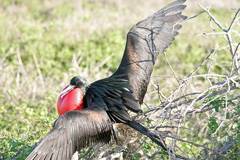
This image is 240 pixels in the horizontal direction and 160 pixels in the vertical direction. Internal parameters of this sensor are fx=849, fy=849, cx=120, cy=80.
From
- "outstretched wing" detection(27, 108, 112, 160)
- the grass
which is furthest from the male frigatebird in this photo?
the grass

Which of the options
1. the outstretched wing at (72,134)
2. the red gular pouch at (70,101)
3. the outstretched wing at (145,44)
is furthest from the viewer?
the outstretched wing at (145,44)

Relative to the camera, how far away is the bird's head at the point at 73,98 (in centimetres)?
498

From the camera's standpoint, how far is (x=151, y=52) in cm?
554

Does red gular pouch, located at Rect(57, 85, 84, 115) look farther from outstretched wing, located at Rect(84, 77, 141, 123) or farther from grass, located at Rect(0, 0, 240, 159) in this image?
grass, located at Rect(0, 0, 240, 159)

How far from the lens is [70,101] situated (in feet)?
16.4

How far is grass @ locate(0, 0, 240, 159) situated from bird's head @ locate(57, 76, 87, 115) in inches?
10.3

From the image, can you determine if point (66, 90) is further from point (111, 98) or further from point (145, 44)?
point (145, 44)

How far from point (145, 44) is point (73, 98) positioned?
77 cm

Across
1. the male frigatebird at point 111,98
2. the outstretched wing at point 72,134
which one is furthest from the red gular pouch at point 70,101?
the outstretched wing at point 72,134

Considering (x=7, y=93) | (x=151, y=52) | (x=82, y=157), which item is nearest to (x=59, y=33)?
(x=7, y=93)

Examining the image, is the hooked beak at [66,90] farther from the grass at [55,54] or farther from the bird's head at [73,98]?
the grass at [55,54]

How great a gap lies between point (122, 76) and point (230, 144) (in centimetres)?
90

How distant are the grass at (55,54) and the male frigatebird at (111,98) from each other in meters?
0.20

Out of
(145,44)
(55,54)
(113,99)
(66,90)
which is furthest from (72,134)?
(55,54)
